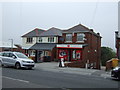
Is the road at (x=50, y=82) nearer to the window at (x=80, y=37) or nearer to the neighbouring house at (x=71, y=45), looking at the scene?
the neighbouring house at (x=71, y=45)

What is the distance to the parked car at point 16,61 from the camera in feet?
60.2

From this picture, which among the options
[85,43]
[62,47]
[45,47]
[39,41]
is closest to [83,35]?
[85,43]

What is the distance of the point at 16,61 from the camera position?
18578 millimetres

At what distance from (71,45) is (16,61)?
15.9 metres

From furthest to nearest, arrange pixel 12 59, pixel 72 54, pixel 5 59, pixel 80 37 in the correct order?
pixel 80 37, pixel 72 54, pixel 5 59, pixel 12 59

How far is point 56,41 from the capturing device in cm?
3762

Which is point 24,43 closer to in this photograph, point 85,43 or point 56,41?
point 56,41

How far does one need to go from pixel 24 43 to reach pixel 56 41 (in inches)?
410

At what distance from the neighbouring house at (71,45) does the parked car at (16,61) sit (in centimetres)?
1133

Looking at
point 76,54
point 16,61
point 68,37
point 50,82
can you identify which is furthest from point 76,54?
point 50,82

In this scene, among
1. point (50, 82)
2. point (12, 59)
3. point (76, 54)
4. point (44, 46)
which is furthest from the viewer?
point (44, 46)

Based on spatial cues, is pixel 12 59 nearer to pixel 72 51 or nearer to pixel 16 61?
pixel 16 61

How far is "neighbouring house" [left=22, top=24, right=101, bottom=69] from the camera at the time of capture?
33.2 meters

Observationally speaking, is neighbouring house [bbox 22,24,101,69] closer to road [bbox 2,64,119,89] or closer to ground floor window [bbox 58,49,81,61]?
ground floor window [bbox 58,49,81,61]
